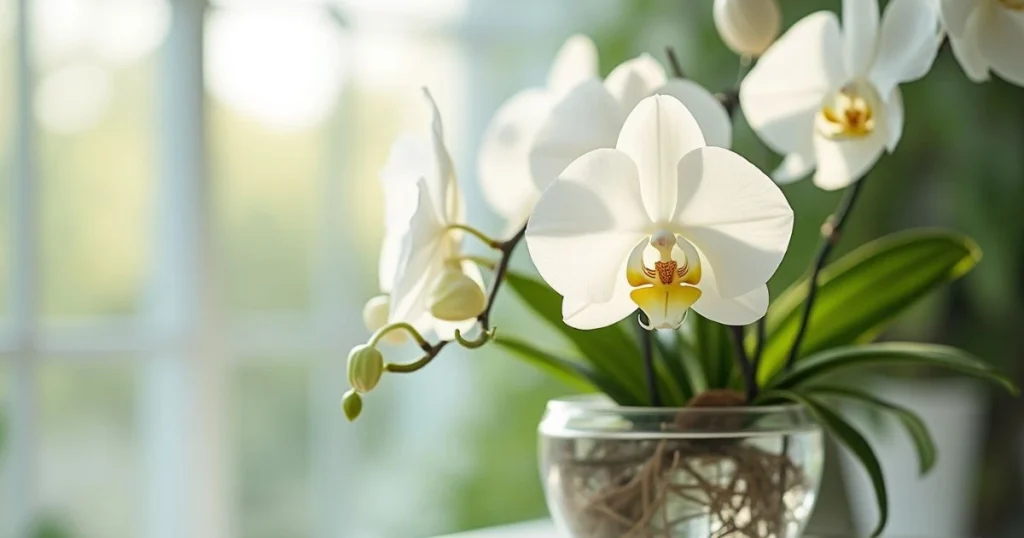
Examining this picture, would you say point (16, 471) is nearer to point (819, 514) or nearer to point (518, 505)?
point (518, 505)

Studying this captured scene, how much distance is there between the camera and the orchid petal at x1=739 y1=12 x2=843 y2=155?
2.33 feet

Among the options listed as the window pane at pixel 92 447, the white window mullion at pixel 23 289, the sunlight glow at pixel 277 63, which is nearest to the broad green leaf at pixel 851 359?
the white window mullion at pixel 23 289

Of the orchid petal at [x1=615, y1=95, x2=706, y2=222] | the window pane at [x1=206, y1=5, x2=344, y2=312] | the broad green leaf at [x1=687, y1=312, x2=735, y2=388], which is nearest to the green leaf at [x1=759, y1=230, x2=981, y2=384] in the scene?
the broad green leaf at [x1=687, y1=312, x2=735, y2=388]

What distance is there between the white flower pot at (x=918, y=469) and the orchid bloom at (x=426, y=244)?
50.1 inches

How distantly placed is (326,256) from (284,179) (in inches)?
7.4

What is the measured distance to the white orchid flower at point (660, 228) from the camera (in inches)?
22.1

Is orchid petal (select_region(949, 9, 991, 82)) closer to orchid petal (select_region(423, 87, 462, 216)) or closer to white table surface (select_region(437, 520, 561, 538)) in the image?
orchid petal (select_region(423, 87, 462, 216))

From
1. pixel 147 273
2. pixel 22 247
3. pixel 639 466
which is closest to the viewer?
pixel 639 466

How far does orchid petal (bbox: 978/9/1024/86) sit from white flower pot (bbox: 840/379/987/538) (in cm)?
122

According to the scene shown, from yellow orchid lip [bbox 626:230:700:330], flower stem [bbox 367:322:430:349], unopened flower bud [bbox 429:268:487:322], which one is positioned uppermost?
yellow orchid lip [bbox 626:230:700:330]

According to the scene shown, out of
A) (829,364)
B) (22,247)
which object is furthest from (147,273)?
(829,364)

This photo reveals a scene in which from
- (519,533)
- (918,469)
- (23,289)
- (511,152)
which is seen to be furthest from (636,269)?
(23,289)

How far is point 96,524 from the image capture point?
7.41 feet

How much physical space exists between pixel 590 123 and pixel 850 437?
9.5 inches
